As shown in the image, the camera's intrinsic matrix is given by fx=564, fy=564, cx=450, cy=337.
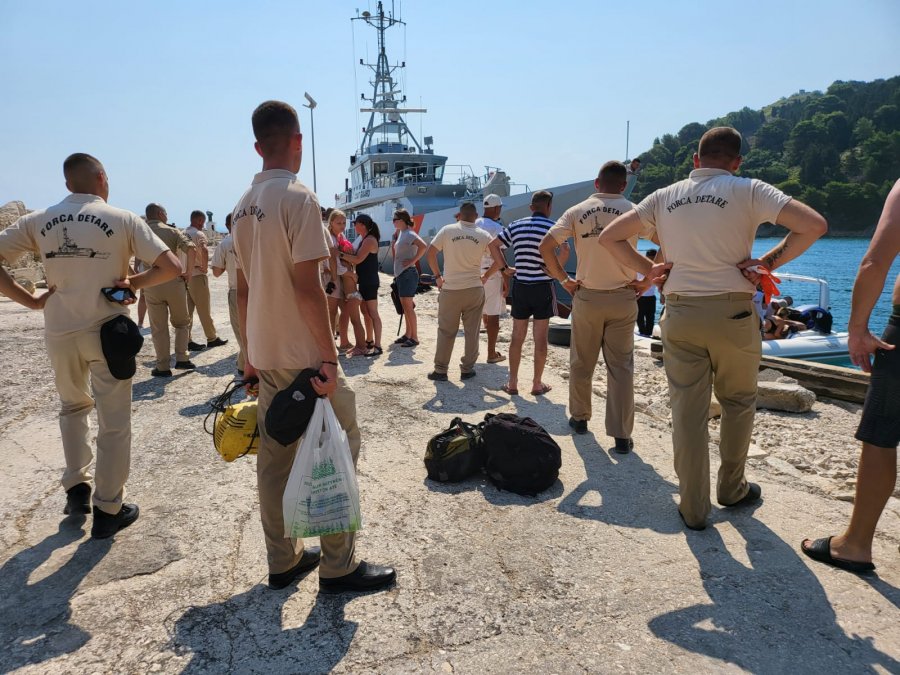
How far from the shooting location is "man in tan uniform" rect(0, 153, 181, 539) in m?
3.07

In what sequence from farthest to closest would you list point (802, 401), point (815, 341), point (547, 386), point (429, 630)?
point (815, 341) < point (547, 386) < point (802, 401) < point (429, 630)

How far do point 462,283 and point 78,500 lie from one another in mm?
4152

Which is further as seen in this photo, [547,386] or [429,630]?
[547,386]

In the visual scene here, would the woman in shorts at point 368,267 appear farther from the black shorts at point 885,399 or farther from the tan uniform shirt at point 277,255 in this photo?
the black shorts at point 885,399

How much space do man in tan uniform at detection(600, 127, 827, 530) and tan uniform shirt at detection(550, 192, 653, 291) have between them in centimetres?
96

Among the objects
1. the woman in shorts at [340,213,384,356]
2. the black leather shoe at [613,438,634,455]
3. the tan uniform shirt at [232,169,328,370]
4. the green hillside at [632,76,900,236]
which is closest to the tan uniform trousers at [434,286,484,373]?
the woman in shorts at [340,213,384,356]

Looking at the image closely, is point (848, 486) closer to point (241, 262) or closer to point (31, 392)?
point (241, 262)

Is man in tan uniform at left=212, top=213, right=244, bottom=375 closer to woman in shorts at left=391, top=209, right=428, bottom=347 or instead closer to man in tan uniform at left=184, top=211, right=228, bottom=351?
man in tan uniform at left=184, top=211, right=228, bottom=351

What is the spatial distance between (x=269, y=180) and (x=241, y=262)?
0.41 meters

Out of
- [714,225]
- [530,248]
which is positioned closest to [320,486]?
[714,225]

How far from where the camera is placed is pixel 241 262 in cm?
254

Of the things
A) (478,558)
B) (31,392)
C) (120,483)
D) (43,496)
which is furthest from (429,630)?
(31,392)

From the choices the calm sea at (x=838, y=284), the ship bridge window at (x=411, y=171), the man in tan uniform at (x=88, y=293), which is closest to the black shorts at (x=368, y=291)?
the man in tan uniform at (x=88, y=293)

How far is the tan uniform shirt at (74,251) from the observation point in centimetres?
305
